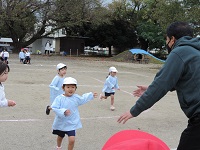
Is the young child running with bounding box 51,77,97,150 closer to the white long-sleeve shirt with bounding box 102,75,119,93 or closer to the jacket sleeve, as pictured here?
the jacket sleeve

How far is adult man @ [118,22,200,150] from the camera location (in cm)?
255

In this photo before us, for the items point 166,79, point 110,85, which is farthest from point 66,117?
point 110,85

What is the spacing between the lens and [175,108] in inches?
339

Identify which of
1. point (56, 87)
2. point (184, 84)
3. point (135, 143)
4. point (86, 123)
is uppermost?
point (184, 84)

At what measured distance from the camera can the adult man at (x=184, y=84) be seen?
255cm

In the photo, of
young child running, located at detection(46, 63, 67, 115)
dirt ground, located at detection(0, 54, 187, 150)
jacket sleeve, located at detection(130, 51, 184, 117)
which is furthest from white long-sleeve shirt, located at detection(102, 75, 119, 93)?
jacket sleeve, located at detection(130, 51, 184, 117)

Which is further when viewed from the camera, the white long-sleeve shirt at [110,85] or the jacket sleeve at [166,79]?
the white long-sleeve shirt at [110,85]

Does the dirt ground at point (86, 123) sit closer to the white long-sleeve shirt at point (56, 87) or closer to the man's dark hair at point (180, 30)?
the white long-sleeve shirt at point (56, 87)

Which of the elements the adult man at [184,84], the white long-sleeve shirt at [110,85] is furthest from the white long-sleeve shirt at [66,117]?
the white long-sleeve shirt at [110,85]

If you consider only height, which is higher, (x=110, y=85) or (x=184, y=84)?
(x=184, y=84)

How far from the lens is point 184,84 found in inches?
103

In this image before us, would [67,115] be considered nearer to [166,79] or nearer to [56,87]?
[166,79]

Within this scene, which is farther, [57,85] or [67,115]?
[57,85]

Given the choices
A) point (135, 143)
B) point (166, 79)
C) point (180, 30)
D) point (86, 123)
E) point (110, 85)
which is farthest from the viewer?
point (110, 85)
